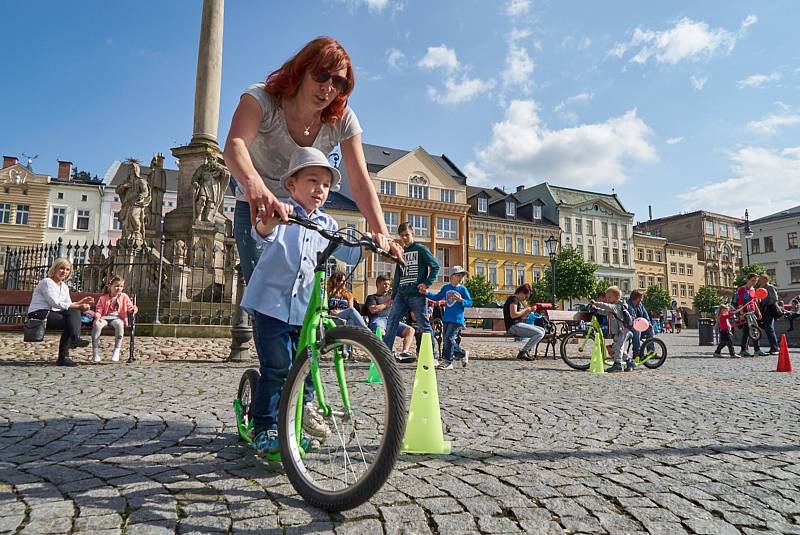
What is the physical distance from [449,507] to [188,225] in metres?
12.5

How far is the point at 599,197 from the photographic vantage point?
230 ft

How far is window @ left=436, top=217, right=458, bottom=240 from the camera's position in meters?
55.1

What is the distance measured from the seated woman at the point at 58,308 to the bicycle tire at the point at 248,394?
514cm

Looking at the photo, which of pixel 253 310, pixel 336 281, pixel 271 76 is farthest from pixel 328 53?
pixel 253 310

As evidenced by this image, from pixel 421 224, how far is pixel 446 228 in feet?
11.0

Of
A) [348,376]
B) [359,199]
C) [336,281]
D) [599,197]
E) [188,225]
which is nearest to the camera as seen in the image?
[348,376]

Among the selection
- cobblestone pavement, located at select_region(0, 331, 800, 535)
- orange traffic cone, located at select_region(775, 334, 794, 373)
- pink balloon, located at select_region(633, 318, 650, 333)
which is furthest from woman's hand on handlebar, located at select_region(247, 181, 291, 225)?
orange traffic cone, located at select_region(775, 334, 794, 373)

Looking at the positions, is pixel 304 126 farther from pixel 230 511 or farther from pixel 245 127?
pixel 230 511

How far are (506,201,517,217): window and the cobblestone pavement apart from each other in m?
57.2

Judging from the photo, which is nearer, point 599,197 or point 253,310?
point 253,310

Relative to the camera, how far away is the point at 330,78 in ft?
8.77

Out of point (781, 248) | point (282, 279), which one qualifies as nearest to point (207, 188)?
point (282, 279)

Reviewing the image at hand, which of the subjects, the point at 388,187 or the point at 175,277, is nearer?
the point at 175,277

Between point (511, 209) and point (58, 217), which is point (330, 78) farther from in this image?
point (511, 209)
